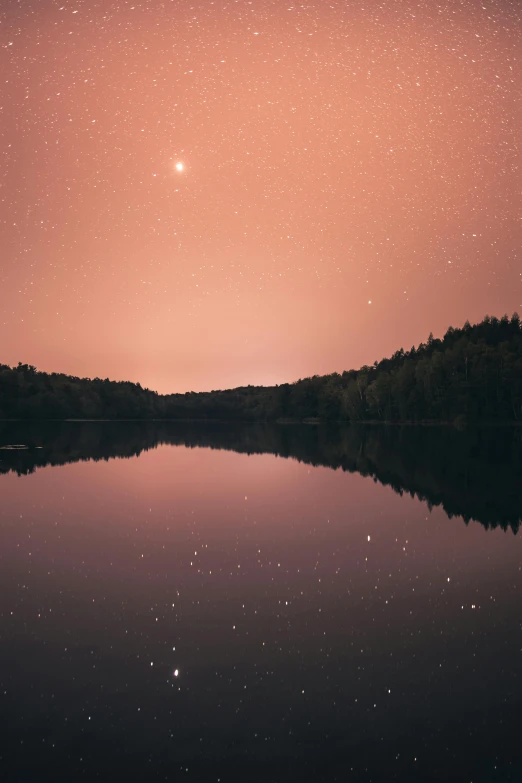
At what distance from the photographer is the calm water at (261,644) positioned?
773 centimetres

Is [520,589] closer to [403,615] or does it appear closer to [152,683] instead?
[403,615]

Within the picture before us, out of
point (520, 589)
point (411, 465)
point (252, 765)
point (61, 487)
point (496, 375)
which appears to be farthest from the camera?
point (496, 375)

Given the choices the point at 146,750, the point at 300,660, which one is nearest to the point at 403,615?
the point at 300,660

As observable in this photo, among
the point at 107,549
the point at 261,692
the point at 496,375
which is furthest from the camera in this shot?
the point at 496,375

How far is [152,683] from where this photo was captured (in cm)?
952

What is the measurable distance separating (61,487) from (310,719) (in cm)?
2537

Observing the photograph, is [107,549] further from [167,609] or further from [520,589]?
[520,589]

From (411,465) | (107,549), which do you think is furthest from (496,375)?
(107,549)

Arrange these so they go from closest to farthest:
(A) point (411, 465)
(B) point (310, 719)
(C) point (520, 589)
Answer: (B) point (310, 719)
(C) point (520, 589)
(A) point (411, 465)

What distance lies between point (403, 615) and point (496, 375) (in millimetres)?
143575

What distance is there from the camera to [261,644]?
1108 centimetres

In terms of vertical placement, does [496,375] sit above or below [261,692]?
above

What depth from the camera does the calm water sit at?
7730mm

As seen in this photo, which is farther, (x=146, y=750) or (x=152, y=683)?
(x=152, y=683)
